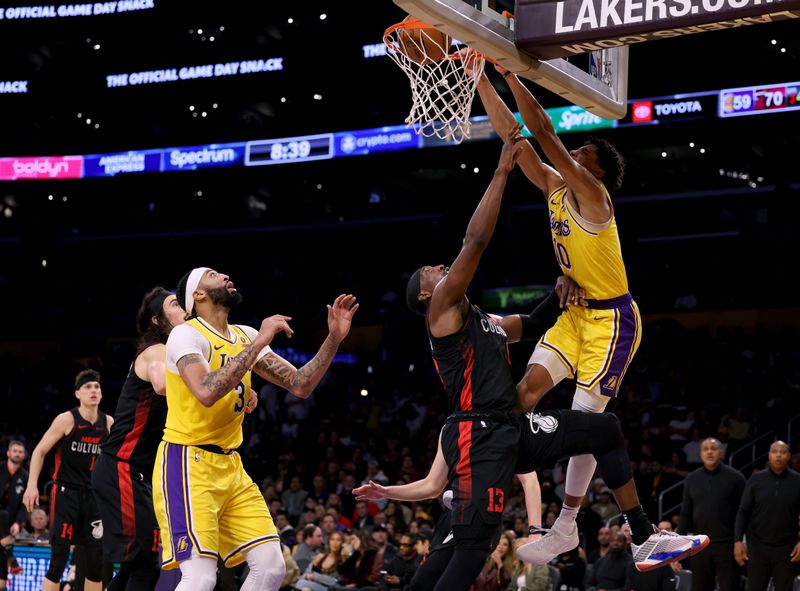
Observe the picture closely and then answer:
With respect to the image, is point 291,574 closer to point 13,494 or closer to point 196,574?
point 13,494

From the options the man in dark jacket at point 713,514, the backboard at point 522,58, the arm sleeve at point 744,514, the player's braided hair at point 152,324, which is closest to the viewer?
the backboard at point 522,58

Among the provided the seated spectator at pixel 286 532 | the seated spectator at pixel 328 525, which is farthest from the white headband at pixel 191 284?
the seated spectator at pixel 286 532

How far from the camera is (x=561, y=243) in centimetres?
664

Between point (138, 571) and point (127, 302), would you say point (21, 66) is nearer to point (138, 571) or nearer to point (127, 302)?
point (127, 302)

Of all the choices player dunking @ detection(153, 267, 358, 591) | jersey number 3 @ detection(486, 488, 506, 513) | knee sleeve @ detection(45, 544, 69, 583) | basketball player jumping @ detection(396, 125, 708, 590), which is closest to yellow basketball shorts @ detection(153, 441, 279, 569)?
player dunking @ detection(153, 267, 358, 591)

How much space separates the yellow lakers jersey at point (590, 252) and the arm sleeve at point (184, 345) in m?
2.20

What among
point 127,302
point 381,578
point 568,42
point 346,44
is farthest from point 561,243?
point 127,302

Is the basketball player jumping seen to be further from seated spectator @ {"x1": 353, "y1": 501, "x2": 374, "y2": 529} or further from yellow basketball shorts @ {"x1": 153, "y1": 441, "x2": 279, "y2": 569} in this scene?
seated spectator @ {"x1": 353, "y1": 501, "x2": 374, "y2": 529}

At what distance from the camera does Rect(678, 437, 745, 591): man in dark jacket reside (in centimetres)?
1166

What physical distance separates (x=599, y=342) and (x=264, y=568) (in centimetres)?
238

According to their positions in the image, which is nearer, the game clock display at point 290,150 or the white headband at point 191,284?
the white headband at point 191,284

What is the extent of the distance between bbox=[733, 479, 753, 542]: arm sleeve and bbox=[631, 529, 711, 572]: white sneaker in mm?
5502

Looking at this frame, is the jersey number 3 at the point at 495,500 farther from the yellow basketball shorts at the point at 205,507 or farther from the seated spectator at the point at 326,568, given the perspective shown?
the seated spectator at the point at 326,568

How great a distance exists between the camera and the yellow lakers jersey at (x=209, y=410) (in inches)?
244
